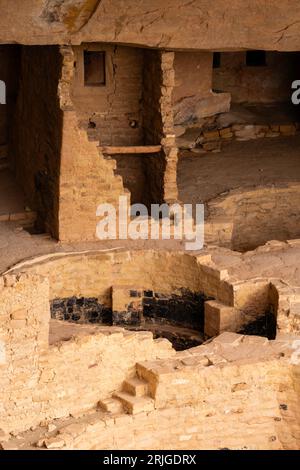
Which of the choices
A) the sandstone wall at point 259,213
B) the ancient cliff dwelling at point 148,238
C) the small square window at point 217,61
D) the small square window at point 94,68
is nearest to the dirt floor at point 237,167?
the ancient cliff dwelling at point 148,238

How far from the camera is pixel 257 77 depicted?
747 inches

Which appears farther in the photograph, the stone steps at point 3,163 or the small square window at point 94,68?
the stone steps at point 3,163

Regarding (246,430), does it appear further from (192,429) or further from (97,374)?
(97,374)

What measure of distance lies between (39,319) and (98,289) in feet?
9.22

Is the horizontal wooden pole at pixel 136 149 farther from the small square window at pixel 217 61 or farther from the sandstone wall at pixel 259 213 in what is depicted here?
the small square window at pixel 217 61

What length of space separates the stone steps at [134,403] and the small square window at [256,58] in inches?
292

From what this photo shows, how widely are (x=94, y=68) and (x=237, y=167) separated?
2324 millimetres

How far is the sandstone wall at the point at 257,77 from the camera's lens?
61.5 ft

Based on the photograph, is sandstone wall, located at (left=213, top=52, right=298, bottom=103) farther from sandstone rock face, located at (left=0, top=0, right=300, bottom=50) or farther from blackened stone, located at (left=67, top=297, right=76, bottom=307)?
blackened stone, located at (left=67, top=297, right=76, bottom=307)

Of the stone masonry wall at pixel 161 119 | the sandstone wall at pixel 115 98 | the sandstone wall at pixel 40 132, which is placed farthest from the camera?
the sandstone wall at pixel 115 98

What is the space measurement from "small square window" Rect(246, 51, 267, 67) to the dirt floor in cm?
132

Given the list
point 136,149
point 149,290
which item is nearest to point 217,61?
point 136,149

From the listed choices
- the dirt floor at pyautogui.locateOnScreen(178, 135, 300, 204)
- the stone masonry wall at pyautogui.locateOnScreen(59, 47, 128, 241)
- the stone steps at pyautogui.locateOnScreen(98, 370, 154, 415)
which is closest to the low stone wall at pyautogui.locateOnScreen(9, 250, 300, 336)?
the stone masonry wall at pyautogui.locateOnScreen(59, 47, 128, 241)

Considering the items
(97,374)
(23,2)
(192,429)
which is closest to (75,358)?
(97,374)
